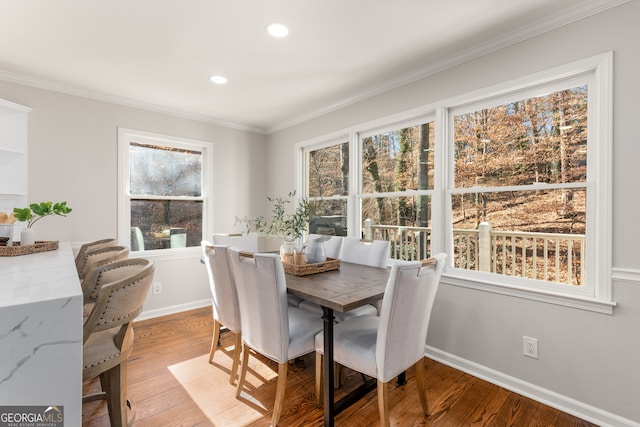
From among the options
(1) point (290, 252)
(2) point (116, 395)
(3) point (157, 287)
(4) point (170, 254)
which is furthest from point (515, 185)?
(3) point (157, 287)

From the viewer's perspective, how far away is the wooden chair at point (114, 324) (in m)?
1.19

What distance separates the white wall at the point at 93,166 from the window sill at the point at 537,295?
3.12 m

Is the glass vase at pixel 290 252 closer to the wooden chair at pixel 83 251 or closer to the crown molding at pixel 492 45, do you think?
the wooden chair at pixel 83 251

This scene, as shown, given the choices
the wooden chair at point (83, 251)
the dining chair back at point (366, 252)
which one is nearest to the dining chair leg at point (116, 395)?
the wooden chair at point (83, 251)

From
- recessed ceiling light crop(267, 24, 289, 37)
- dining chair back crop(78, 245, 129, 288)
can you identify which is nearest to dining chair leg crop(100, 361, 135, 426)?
dining chair back crop(78, 245, 129, 288)

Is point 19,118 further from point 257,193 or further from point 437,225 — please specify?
point 437,225

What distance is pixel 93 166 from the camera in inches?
130

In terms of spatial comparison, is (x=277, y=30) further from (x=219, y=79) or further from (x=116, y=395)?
(x=116, y=395)

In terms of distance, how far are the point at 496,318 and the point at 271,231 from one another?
1922 mm

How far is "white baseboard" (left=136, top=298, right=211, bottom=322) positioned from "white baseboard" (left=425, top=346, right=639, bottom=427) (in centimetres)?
289

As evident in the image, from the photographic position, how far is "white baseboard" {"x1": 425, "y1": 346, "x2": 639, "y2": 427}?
1.84 metres

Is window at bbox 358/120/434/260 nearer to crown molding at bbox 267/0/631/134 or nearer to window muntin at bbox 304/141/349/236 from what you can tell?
window muntin at bbox 304/141/349/236

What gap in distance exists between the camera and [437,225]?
106 inches

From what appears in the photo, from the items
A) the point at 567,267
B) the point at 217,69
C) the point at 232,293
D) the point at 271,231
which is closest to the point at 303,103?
the point at 217,69
